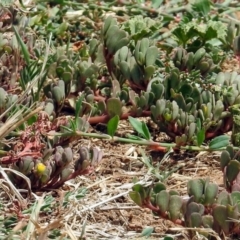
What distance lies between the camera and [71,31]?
307 cm

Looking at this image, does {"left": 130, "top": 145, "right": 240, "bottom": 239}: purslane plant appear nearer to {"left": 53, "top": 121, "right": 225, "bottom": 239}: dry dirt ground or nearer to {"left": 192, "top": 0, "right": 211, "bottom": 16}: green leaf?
{"left": 53, "top": 121, "right": 225, "bottom": 239}: dry dirt ground

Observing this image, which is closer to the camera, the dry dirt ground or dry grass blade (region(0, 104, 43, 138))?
dry grass blade (region(0, 104, 43, 138))

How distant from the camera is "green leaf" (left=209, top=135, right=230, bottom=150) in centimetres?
209

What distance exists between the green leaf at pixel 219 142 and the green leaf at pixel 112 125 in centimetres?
28

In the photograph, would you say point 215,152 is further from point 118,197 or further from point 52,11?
point 52,11

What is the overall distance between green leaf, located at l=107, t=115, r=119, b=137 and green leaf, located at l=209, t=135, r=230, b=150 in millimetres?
284

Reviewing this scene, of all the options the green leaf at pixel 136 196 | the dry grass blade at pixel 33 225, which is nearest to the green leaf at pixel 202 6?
the green leaf at pixel 136 196

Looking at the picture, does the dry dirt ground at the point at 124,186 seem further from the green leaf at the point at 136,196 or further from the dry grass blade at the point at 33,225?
the dry grass blade at the point at 33,225

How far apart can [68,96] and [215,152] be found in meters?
0.51

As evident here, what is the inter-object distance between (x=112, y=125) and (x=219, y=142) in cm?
32

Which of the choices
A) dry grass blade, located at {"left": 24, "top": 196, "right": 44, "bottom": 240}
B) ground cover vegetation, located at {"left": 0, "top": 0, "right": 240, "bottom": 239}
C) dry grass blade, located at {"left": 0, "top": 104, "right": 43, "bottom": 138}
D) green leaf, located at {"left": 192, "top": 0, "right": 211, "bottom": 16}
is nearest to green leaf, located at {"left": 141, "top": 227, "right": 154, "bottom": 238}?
ground cover vegetation, located at {"left": 0, "top": 0, "right": 240, "bottom": 239}

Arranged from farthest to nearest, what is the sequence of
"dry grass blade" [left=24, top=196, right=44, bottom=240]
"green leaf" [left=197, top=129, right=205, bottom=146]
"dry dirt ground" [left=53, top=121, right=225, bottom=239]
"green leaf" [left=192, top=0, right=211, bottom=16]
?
"green leaf" [left=192, top=0, right=211, bottom=16]
"green leaf" [left=197, top=129, right=205, bottom=146]
"dry dirt ground" [left=53, top=121, right=225, bottom=239]
"dry grass blade" [left=24, top=196, right=44, bottom=240]

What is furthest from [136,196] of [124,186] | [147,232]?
[124,186]

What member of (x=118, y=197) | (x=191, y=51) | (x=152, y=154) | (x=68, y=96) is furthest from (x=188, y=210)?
(x=191, y=51)
